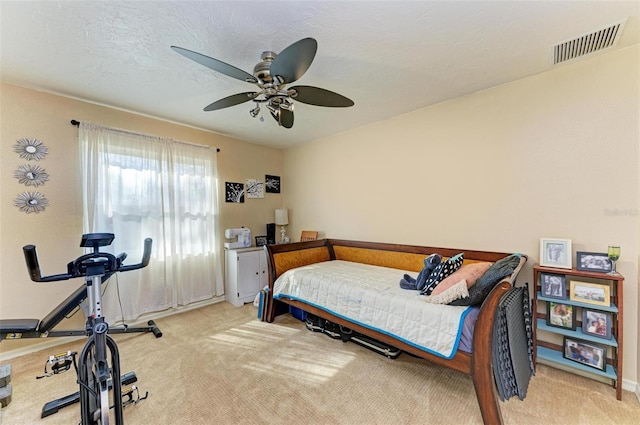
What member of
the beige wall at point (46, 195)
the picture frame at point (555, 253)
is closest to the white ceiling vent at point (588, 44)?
the picture frame at point (555, 253)

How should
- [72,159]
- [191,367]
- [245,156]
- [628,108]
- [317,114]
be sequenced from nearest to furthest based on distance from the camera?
[628,108] → [191,367] → [72,159] → [317,114] → [245,156]

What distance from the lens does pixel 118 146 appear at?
2963 mm

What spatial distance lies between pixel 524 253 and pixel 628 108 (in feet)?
4.35

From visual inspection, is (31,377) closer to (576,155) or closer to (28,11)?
(28,11)

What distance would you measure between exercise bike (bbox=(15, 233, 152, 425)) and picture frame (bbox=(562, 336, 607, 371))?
3.20 meters

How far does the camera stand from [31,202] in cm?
246

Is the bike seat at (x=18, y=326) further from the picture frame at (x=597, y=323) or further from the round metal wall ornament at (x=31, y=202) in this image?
the picture frame at (x=597, y=323)

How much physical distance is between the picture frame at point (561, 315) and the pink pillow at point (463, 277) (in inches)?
25.5

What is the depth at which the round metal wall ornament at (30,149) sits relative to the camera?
7.93ft

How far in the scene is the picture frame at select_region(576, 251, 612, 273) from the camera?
1.90 m

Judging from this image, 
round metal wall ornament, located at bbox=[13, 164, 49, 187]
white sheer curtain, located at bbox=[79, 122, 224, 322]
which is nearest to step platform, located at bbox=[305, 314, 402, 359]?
white sheer curtain, located at bbox=[79, 122, 224, 322]

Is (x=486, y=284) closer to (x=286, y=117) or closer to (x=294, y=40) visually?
(x=286, y=117)

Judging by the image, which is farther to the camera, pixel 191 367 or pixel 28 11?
pixel 191 367

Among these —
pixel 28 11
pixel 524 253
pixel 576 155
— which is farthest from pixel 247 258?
pixel 576 155
